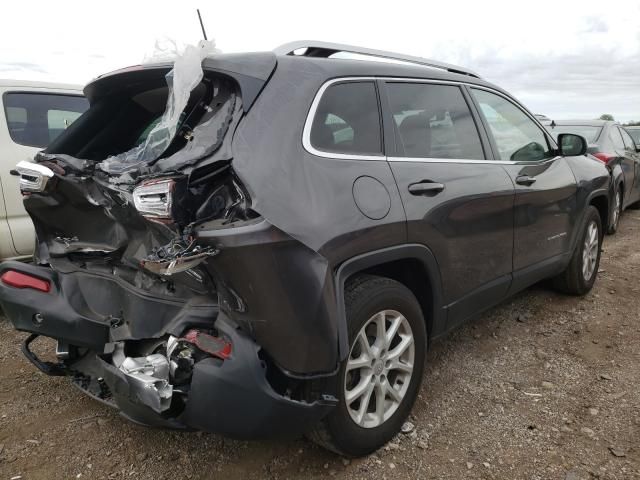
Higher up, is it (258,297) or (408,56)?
(408,56)

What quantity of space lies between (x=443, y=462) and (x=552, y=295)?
2.78m

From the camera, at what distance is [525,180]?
3469mm

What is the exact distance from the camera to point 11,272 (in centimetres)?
258

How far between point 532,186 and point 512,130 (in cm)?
44

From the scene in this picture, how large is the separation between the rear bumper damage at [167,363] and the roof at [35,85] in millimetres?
2652

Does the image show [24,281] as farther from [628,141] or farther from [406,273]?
[628,141]

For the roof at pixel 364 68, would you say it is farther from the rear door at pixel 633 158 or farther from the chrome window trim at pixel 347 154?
the rear door at pixel 633 158

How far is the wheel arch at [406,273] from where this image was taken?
6.94 ft

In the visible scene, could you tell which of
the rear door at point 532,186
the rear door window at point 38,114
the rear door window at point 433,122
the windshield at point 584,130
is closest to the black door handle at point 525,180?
the rear door at point 532,186

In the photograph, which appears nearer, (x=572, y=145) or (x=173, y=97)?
(x=173, y=97)

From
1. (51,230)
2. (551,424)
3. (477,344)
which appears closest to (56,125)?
(51,230)

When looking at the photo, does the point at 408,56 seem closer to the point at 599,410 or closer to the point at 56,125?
the point at 599,410

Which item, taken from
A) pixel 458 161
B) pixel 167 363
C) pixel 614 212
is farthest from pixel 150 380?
pixel 614 212

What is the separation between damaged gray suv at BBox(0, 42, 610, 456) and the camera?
195 cm
